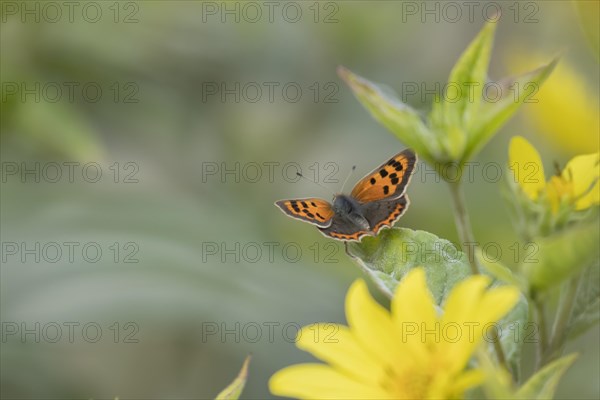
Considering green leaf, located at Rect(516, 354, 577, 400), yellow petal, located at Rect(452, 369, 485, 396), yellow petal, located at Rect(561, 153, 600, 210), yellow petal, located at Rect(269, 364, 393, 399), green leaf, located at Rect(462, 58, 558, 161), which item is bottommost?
green leaf, located at Rect(516, 354, 577, 400)

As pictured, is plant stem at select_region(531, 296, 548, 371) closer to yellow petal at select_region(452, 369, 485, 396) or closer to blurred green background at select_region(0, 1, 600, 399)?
yellow petal at select_region(452, 369, 485, 396)

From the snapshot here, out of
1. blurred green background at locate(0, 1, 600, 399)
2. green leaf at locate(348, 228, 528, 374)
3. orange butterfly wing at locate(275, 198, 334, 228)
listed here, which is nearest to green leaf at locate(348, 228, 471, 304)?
green leaf at locate(348, 228, 528, 374)

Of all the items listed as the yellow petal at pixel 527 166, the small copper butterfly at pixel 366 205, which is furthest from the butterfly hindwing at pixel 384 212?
the yellow petal at pixel 527 166

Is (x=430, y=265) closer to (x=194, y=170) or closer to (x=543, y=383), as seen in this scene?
(x=543, y=383)

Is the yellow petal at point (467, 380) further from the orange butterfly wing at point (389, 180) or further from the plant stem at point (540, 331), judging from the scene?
the orange butterfly wing at point (389, 180)

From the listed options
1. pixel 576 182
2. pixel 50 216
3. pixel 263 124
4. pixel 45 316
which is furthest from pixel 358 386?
pixel 263 124

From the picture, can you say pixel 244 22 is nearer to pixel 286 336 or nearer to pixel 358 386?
pixel 286 336

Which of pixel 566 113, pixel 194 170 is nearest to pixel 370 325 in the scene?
pixel 566 113
